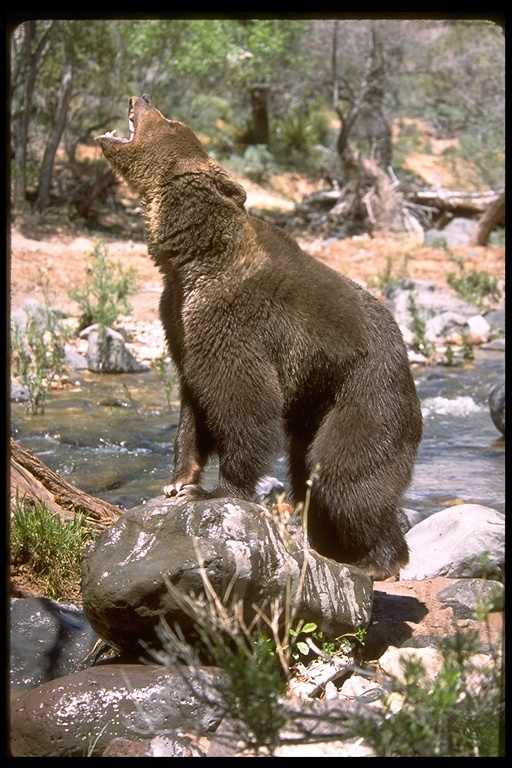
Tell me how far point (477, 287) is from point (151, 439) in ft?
25.2

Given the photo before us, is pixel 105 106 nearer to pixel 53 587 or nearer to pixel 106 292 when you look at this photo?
pixel 106 292

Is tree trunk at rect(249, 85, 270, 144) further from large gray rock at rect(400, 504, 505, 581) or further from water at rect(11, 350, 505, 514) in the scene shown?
large gray rock at rect(400, 504, 505, 581)

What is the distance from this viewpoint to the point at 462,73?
1075 inches

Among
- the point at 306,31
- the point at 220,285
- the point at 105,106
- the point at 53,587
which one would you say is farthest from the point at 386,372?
the point at 306,31

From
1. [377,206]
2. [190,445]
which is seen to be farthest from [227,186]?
[377,206]

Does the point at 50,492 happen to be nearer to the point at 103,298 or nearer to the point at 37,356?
the point at 37,356

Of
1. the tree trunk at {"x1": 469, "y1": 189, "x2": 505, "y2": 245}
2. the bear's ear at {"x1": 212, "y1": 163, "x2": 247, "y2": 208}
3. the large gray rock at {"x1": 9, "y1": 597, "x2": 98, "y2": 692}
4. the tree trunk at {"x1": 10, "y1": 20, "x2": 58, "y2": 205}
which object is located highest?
the tree trunk at {"x1": 10, "y1": 20, "x2": 58, "y2": 205}

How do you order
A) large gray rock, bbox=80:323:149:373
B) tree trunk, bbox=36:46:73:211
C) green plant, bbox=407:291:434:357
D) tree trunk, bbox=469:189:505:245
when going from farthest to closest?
tree trunk, bbox=36:46:73:211 < tree trunk, bbox=469:189:505:245 < green plant, bbox=407:291:434:357 < large gray rock, bbox=80:323:149:373

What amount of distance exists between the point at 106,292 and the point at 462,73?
19.5 m

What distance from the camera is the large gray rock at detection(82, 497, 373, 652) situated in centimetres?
353

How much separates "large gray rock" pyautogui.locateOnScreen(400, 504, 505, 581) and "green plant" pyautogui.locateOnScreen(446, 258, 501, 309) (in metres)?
9.01

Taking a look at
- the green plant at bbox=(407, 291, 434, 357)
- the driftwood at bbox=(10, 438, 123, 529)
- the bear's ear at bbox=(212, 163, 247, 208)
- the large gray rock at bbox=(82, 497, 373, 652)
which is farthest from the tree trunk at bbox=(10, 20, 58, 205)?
the large gray rock at bbox=(82, 497, 373, 652)

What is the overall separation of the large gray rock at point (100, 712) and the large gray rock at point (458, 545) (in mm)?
2111

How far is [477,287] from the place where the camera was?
47.7 feet
